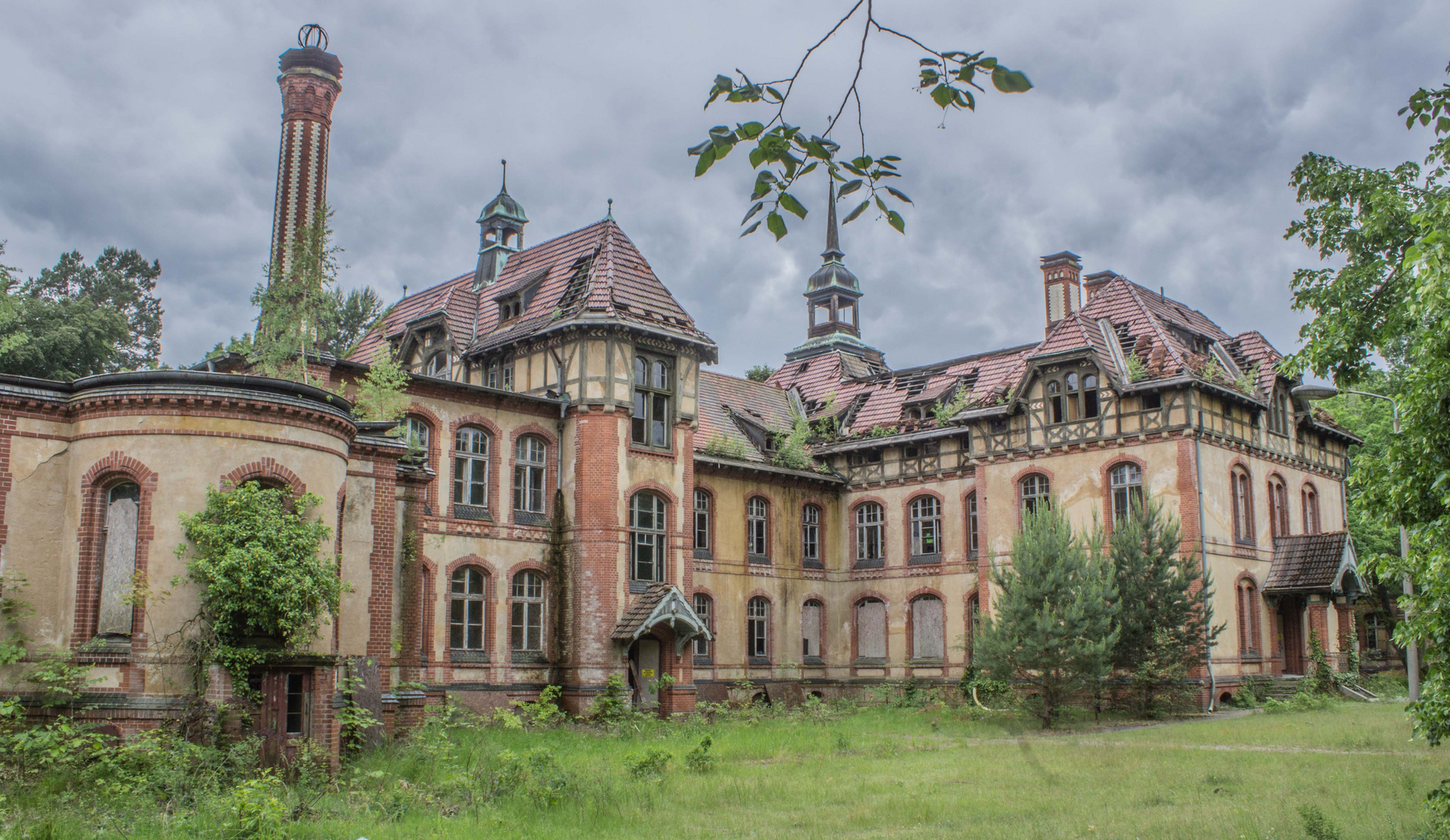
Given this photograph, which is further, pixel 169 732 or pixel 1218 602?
pixel 1218 602

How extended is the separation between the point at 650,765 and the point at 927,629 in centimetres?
1925

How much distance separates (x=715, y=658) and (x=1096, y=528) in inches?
455

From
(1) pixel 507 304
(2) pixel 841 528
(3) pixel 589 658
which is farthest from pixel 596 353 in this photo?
(2) pixel 841 528

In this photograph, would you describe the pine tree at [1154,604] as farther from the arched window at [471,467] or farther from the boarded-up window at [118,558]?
the boarded-up window at [118,558]

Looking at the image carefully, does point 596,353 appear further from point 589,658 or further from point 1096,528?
point 1096,528

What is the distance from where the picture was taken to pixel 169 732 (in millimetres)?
14742

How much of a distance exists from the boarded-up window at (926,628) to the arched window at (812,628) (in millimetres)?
2960

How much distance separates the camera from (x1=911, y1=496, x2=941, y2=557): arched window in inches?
1396

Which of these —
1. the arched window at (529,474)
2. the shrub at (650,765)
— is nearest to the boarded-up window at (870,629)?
the arched window at (529,474)

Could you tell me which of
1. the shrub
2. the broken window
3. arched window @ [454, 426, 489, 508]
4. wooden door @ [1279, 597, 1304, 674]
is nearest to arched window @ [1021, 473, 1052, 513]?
wooden door @ [1279, 597, 1304, 674]

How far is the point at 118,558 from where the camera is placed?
15867 millimetres

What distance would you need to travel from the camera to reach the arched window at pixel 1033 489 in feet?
106

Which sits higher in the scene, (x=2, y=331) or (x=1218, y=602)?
(x=2, y=331)

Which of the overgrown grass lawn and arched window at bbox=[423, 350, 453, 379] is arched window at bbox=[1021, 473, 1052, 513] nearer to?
the overgrown grass lawn
